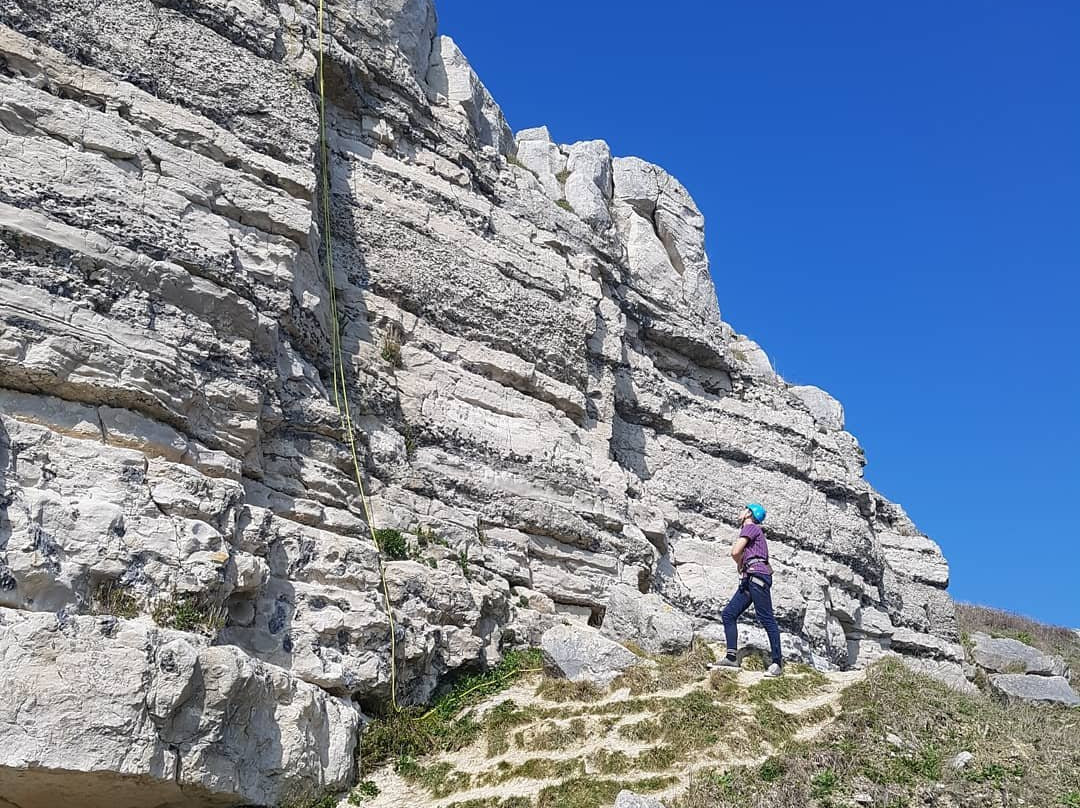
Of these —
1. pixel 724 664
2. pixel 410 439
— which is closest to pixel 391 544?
pixel 410 439

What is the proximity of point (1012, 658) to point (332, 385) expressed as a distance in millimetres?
26420

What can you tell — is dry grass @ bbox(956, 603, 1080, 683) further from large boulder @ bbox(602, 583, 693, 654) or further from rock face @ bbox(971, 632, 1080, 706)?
large boulder @ bbox(602, 583, 693, 654)

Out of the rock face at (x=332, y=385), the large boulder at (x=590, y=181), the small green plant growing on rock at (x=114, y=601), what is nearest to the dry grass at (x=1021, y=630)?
the rock face at (x=332, y=385)

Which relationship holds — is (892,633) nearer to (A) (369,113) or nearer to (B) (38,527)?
(A) (369,113)

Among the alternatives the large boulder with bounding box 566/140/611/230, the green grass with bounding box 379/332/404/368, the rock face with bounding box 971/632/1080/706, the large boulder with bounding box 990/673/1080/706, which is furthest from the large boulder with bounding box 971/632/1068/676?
the green grass with bounding box 379/332/404/368

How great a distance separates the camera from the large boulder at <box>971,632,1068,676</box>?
3112 centimetres

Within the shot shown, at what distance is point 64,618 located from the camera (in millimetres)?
10195

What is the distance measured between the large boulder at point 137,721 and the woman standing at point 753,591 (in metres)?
6.49

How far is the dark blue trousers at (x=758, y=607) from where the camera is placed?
14164 millimetres

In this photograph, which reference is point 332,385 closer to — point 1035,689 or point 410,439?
point 410,439

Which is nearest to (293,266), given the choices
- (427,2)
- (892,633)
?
(427,2)

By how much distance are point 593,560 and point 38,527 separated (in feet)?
34.4

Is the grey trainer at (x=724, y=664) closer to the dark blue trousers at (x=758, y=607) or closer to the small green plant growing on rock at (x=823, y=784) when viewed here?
the dark blue trousers at (x=758, y=607)

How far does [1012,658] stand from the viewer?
106 feet
